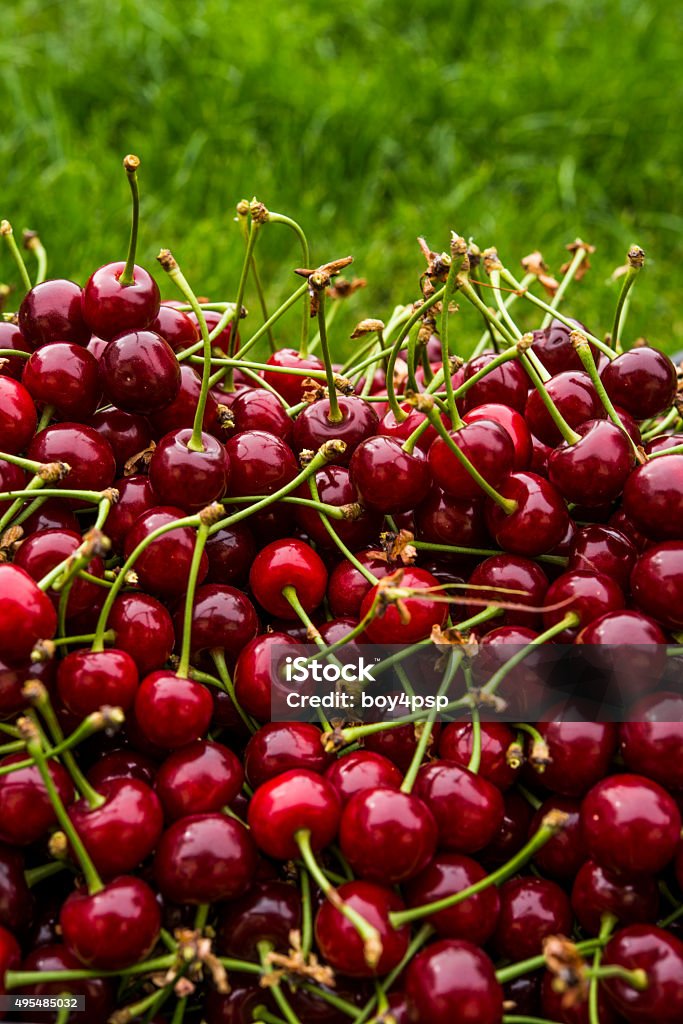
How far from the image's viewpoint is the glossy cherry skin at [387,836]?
87 cm

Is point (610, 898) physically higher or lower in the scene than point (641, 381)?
lower

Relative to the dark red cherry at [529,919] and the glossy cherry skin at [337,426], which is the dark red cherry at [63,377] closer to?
the glossy cherry skin at [337,426]

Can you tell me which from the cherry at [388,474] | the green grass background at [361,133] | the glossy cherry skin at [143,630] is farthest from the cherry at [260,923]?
the green grass background at [361,133]

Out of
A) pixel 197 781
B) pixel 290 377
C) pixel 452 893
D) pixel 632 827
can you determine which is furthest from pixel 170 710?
pixel 290 377

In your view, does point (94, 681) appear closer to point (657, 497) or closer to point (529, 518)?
point (529, 518)

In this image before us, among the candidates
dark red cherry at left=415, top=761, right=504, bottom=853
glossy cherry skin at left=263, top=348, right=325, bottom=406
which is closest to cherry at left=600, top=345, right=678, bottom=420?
glossy cherry skin at left=263, top=348, right=325, bottom=406

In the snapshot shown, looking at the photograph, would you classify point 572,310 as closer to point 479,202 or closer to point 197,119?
point 479,202

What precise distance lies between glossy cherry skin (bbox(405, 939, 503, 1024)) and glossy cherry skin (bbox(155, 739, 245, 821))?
210 millimetres

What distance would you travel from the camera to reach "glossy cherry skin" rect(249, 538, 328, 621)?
1.06 meters

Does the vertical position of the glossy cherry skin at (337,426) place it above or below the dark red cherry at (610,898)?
above

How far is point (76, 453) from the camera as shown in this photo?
1073mm

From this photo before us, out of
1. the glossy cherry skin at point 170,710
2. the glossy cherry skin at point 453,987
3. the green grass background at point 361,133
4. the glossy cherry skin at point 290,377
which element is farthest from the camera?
the green grass background at point 361,133

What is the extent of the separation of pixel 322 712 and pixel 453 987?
0.87 ft

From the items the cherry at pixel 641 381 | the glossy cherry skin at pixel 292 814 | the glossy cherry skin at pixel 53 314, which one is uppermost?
the glossy cherry skin at pixel 53 314
